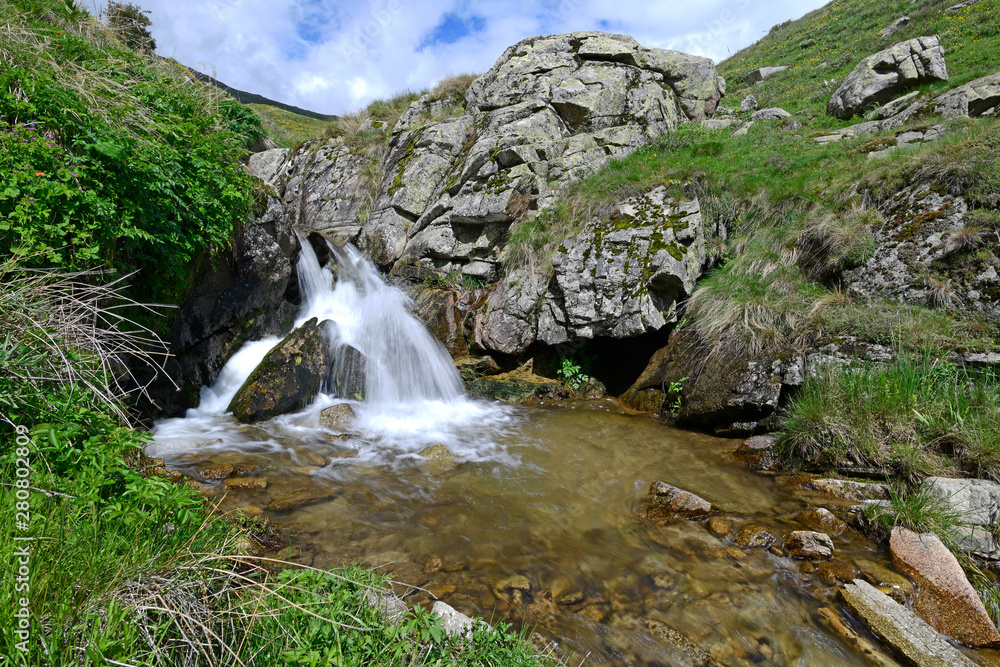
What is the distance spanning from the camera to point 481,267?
10703 millimetres

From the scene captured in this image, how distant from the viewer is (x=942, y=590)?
3.04 metres

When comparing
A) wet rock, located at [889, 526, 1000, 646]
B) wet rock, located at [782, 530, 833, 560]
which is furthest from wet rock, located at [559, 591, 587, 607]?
wet rock, located at [889, 526, 1000, 646]

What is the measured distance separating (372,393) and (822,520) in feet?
21.4

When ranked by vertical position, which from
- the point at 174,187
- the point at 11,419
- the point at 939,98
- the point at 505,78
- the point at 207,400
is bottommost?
the point at 207,400

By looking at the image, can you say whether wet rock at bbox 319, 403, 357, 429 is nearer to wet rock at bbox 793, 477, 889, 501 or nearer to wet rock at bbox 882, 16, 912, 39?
wet rock at bbox 793, 477, 889, 501

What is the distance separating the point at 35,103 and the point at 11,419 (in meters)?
3.28

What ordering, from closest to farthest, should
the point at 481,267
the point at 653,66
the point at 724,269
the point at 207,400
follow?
the point at 207,400
the point at 724,269
the point at 481,267
the point at 653,66

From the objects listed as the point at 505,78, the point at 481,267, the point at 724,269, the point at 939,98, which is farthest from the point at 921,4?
the point at 481,267

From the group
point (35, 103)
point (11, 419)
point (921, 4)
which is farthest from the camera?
point (921, 4)

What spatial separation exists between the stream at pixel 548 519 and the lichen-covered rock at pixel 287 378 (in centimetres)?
24

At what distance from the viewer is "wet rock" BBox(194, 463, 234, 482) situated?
4318mm

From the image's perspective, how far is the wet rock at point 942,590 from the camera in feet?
9.18

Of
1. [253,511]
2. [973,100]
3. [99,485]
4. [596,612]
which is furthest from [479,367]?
[973,100]

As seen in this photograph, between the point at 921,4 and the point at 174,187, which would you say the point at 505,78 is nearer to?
the point at 174,187
